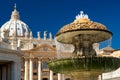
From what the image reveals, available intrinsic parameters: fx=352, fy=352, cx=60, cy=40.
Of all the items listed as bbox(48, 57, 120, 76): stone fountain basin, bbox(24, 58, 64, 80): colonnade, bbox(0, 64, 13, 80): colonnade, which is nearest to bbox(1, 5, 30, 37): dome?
bbox(24, 58, 64, 80): colonnade

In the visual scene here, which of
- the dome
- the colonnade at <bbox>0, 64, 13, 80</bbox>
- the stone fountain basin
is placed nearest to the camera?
the stone fountain basin

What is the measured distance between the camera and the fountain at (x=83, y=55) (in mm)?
11172

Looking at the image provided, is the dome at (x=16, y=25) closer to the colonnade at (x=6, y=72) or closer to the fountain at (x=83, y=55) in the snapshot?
the colonnade at (x=6, y=72)

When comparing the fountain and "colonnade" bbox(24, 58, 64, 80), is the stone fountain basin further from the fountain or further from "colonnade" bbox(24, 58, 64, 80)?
"colonnade" bbox(24, 58, 64, 80)

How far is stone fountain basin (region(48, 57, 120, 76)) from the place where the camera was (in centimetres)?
1115

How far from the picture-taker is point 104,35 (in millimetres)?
12281

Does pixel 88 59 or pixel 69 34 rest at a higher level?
pixel 69 34

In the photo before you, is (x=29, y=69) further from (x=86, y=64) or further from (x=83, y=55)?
(x=86, y=64)

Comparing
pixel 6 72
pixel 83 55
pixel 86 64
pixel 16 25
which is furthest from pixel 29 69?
pixel 86 64

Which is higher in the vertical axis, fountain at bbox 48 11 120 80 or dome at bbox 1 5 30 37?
dome at bbox 1 5 30 37

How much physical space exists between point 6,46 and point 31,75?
4310cm

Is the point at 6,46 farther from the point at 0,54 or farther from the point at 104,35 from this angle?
the point at 104,35

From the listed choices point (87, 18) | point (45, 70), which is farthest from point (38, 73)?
point (87, 18)

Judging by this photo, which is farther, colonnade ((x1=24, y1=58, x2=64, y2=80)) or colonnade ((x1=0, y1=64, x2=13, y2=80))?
colonnade ((x1=24, y1=58, x2=64, y2=80))
